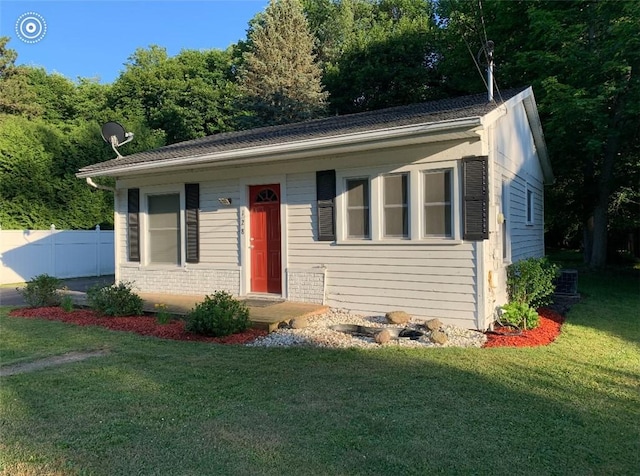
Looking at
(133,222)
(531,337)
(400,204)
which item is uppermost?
(400,204)

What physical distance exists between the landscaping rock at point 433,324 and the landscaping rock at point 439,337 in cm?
43

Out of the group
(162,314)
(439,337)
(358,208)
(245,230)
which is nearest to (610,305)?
(439,337)

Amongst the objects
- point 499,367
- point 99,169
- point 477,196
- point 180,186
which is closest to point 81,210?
point 99,169

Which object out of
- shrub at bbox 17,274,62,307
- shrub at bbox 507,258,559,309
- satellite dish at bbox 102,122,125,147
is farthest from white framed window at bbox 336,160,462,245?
satellite dish at bbox 102,122,125,147

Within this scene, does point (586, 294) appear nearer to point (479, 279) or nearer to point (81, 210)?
point (479, 279)

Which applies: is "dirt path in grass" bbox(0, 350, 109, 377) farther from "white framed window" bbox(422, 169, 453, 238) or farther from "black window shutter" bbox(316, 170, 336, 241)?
"white framed window" bbox(422, 169, 453, 238)

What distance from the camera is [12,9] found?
7895 mm

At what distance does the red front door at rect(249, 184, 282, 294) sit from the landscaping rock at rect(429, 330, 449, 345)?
3468 millimetres

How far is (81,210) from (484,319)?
679 inches

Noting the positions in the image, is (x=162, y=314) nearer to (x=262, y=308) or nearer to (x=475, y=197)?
(x=262, y=308)

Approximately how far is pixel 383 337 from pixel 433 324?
948mm

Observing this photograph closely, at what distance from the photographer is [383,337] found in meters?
6.04

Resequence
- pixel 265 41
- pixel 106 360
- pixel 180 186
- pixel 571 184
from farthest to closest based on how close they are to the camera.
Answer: pixel 265 41
pixel 571 184
pixel 180 186
pixel 106 360

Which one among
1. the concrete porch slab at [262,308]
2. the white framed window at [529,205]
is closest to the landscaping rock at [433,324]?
the concrete porch slab at [262,308]
